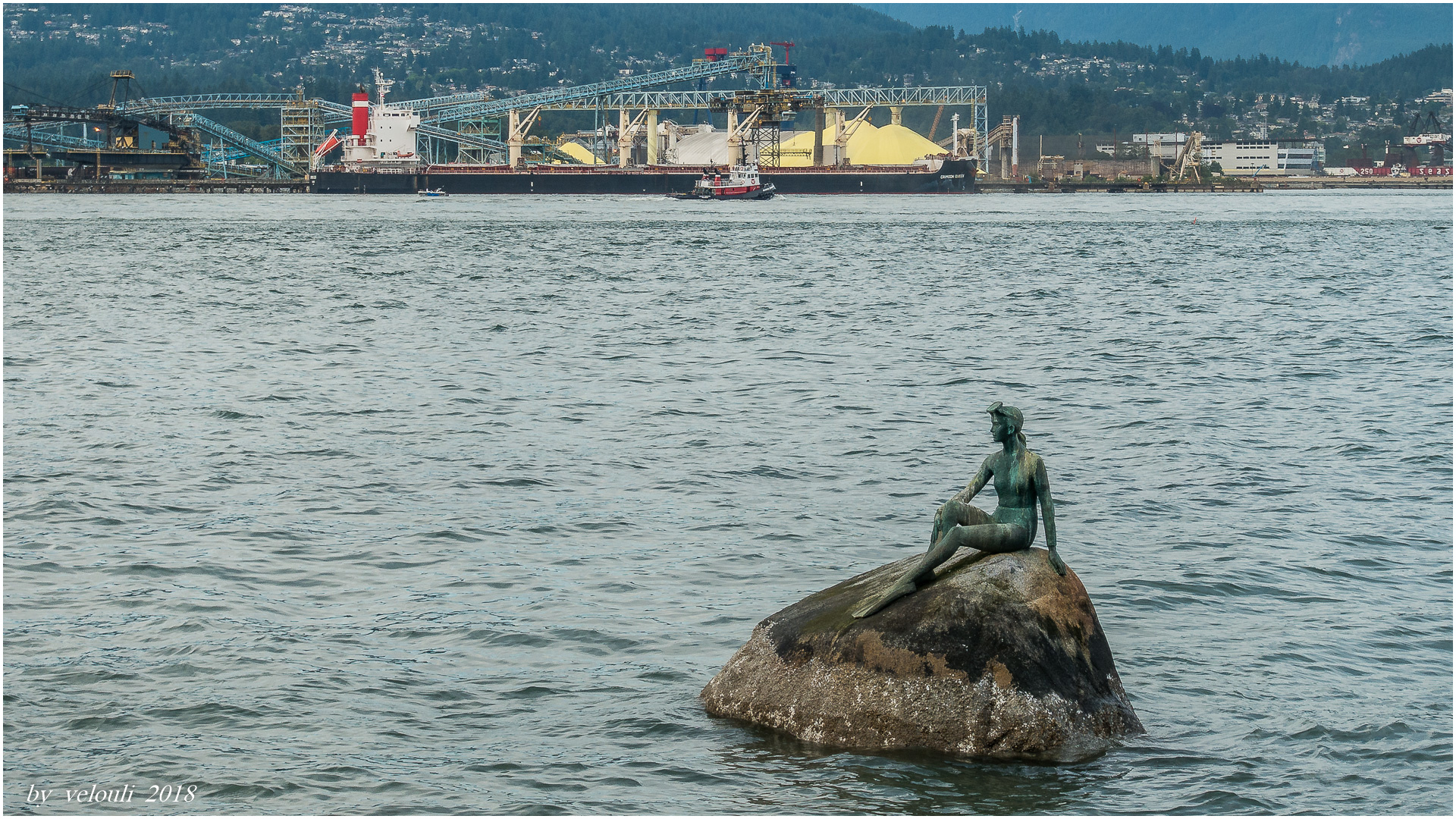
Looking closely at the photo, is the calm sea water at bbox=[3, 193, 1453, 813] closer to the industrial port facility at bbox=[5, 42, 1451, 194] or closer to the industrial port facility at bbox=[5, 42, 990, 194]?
the industrial port facility at bbox=[5, 42, 990, 194]

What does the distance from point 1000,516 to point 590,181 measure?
15690cm

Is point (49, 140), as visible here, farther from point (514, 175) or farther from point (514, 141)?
point (514, 175)

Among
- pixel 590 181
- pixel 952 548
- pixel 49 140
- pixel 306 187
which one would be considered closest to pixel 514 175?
pixel 590 181

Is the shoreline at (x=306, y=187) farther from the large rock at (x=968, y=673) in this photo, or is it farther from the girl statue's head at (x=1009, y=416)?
the girl statue's head at (x=1009, y=416)

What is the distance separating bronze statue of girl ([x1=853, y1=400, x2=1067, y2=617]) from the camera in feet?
34.9

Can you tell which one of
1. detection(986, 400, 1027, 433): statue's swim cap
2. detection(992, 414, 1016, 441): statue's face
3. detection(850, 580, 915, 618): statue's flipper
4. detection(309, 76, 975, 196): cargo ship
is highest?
detection(309, 76, 975, 196): cargo ship

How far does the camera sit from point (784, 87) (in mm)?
176250

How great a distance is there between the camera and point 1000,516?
435 inches

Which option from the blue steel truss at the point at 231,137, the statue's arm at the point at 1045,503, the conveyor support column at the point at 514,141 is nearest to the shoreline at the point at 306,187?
the blue steel truss at the point at 231,137

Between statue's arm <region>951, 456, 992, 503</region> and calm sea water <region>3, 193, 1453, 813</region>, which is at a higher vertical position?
statue's arm <region>951, 456, 992, 503</region>

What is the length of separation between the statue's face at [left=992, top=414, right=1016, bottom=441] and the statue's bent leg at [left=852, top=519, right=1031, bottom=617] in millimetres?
653

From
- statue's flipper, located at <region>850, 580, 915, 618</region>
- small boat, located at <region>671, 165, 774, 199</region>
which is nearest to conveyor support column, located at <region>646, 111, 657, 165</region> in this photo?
small boat, located at <region>671, 165, 774, 199</region>

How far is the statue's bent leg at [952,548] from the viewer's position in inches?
418

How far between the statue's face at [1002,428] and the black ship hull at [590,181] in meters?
151
